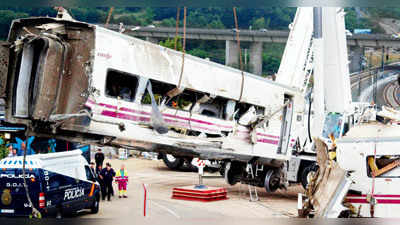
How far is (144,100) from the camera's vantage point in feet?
48.9

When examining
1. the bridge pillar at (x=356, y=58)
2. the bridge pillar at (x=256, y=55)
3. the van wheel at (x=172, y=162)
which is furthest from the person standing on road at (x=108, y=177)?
the bridge pillar at (x=356, y=58)

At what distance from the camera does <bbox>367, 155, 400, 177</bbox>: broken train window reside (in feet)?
43.9

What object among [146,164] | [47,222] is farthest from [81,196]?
[146,164]

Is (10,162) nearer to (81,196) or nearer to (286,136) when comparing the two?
(81,196)

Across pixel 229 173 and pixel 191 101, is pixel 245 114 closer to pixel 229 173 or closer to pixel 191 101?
pixel 191 101

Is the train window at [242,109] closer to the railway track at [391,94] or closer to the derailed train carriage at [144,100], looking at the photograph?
the derailed train carriage at [144,100]

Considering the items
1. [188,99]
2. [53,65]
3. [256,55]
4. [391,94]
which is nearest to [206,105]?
[188,99]

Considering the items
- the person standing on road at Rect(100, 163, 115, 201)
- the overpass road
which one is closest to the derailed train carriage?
the person standing on road at Rect(100, 163, 115, 201)

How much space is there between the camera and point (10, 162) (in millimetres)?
14523

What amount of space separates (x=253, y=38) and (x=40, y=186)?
19.7 meters

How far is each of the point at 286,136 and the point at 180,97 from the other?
4.02m

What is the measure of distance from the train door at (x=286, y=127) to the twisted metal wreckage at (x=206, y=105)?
0.09 feet

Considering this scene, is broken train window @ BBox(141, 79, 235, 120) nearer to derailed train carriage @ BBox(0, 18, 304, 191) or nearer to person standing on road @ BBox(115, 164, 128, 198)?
derailed train carriage @ BBox(0, 18, 304, 191)

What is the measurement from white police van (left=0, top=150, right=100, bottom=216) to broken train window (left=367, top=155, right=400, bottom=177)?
6700 mm
